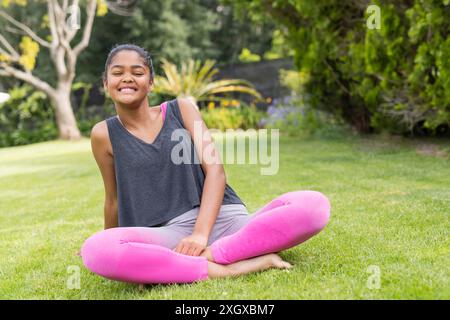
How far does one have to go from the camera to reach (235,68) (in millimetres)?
16609

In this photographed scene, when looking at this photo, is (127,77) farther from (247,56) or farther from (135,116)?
(247,56)

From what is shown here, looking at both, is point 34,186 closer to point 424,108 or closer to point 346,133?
point 424,108

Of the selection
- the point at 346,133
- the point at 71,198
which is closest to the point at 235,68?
the point at 346,133

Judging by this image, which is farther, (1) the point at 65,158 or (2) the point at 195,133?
(1) the point at 65,158

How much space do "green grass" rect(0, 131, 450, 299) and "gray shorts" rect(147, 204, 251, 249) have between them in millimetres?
270

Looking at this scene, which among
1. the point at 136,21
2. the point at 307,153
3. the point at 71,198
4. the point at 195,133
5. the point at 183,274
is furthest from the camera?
the point at 136,21

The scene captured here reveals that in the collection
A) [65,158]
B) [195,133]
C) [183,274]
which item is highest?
[195,133]

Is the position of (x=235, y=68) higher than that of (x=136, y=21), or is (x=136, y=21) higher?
(x=136, y=21)

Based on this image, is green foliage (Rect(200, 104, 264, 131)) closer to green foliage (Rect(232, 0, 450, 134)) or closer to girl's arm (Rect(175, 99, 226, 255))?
green foliage (Rect(232, 0, 450, 134))

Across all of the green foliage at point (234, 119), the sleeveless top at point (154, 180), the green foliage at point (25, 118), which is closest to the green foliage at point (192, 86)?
the green foliage at point (234, 119)

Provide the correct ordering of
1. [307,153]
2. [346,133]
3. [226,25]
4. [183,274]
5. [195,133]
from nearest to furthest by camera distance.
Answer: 1. [183,274]
2. [195,133]
3. [307,153]
4. [346,133]
5. [226,25]

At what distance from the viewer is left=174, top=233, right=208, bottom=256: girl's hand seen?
8.35ft

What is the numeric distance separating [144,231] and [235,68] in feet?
47.1

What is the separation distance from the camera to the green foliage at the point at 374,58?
6324 mm
